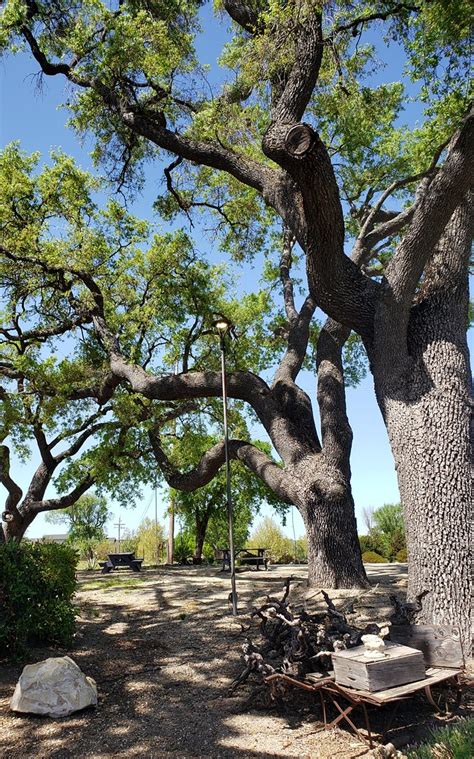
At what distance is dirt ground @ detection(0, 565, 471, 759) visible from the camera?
4.09m

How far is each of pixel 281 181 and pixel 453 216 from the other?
249cm

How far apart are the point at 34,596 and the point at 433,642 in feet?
14.9

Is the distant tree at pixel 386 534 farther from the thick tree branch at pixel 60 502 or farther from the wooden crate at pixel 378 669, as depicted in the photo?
the wooden crate at pixel 378 669

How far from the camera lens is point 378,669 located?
12.9ft

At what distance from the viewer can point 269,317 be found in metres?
15.5

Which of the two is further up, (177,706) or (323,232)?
(323,232)

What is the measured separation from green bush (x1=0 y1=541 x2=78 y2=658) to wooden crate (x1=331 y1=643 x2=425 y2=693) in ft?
12.3

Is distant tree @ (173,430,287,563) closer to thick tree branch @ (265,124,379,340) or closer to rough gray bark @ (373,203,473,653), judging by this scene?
thick tree branch @ (265,124,379,340)

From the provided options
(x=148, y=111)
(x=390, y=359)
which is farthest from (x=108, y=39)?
(x=390, y=359)

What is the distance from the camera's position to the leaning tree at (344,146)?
20.4 ft

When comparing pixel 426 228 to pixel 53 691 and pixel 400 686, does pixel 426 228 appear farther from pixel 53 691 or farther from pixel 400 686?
pixel 53 691

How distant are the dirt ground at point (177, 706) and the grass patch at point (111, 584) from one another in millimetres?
3105

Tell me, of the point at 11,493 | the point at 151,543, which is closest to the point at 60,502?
the point at 11,493

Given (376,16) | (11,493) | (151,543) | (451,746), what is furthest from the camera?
(151,543)
